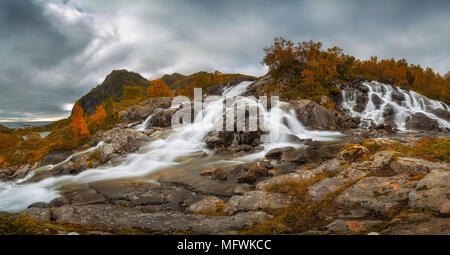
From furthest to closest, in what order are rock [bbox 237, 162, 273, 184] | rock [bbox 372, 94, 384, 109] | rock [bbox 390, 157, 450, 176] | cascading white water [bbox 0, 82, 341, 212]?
rock [bbox 372, 94, 384, 109]
cascading white water [bbox 0, 82, 341, 212]
rock [bbox 237, 162, 273, 184]
rock [bbox 390, 157, 450, 176]

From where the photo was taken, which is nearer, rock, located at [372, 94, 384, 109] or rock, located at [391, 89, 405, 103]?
rock, located at [372, 94, 384, 109]

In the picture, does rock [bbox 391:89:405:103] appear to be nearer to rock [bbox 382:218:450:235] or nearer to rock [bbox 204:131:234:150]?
rock [bbox 204:131:234:150]

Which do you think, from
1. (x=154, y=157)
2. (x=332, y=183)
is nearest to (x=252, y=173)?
(x=332, y=183)

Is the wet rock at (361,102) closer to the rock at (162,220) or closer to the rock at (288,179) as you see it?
the rock at (288,179)

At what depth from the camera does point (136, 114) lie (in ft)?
188

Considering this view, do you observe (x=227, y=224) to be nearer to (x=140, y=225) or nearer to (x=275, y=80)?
(x=140, y=225)

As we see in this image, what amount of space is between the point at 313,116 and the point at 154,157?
27.8m

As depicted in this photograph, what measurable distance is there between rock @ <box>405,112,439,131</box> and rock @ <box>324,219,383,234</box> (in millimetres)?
41121

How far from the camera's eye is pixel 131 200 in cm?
1245

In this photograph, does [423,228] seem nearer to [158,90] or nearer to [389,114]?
[389,114]

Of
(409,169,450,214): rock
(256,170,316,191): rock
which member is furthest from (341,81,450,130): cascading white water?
(409,169,450,214): rock

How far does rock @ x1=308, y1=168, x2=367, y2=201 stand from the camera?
30.9 feet
